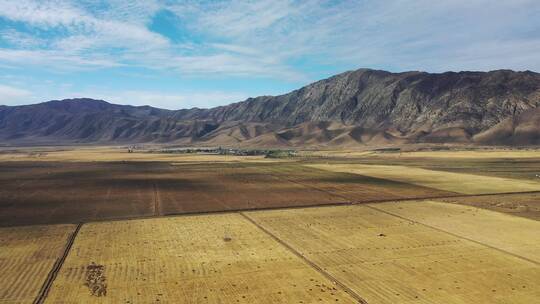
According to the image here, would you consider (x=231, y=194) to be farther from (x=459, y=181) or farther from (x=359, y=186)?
(x=459, y=181)

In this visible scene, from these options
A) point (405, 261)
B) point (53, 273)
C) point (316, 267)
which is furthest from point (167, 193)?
point (405, 261)

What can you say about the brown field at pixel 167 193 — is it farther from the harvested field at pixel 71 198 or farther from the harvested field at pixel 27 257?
the harvested field at pixel 27 257

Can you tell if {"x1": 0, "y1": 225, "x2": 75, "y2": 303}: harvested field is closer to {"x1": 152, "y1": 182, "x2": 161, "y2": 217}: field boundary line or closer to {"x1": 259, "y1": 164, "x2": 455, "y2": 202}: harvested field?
{"x1": 152, "y1": 182, "x2": 161, "y2": 217}: field boundary line

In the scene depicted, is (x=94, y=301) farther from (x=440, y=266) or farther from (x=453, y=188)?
(x=453, y=188)

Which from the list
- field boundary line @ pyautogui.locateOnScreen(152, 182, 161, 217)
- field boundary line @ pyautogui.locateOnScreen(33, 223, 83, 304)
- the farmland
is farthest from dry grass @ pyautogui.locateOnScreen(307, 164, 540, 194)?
field boundary line @ pyautogui.locateOnScreen(33, 223, 83, 304)

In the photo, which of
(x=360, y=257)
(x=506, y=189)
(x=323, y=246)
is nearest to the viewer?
(x=360, y=257)

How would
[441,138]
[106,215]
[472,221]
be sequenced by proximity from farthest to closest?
1. [441,138]
2. [106,215]
3. [472,221]

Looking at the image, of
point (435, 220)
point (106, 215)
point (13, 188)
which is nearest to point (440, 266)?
point (435, 220)
